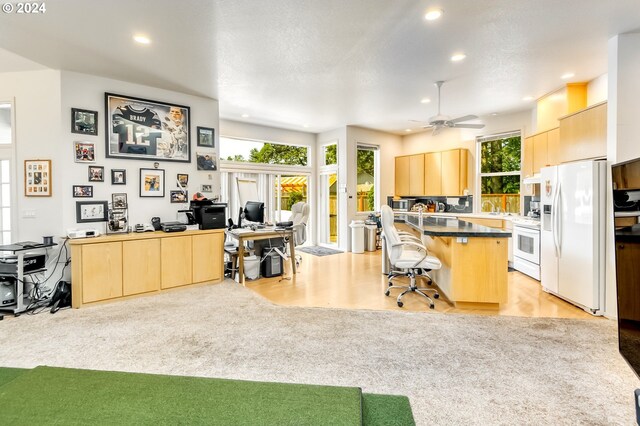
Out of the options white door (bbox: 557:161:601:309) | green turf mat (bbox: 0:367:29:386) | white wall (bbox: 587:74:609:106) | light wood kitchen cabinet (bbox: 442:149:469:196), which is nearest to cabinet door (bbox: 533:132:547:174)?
white wall (bbox: 587:74:609:106)

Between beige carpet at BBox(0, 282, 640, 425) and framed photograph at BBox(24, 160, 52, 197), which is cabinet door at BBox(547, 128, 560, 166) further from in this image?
framed photograph at BBox(24, 160, 52, 197)

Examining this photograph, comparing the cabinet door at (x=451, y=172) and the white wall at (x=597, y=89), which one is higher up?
the white wall at (x=597, y=89)

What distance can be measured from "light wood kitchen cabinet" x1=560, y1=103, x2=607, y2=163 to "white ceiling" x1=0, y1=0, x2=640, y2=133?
676 millimetres

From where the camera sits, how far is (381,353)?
2539 millimetres

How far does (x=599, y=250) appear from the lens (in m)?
3.34

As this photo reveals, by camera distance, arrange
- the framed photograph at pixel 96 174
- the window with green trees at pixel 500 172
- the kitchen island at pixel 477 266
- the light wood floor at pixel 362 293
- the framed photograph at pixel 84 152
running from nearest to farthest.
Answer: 1. the kitchen island at pixel 477 266
2. the light wood floor at pixel 362 293
3. the framed photograph at pixel 84 152
4. the framed photograph at pixel 96 174
5. the window with green trees at pixel 500 172

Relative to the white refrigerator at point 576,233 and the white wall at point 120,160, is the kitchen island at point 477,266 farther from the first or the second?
the white wall at point 120,160

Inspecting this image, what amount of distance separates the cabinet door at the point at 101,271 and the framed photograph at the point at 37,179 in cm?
105

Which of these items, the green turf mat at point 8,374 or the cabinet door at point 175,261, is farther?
the cabinet door at point 175,261

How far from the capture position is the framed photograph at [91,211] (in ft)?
13.3

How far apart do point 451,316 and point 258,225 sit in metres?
3.39

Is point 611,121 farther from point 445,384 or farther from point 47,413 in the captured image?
point 47,413

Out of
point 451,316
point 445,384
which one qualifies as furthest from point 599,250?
point 445,384

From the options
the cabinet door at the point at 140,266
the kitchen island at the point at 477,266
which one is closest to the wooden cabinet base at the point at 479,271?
the kitchen island at the point at 477,266
